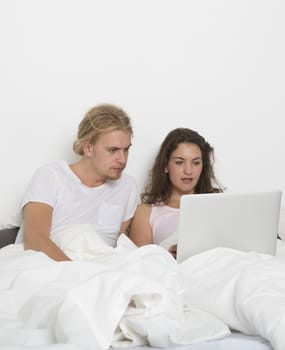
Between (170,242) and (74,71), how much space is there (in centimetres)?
89

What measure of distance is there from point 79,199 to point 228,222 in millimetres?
689

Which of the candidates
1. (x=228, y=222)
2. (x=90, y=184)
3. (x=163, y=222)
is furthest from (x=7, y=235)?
Answer: (x=228, y=222)

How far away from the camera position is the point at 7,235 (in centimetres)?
241

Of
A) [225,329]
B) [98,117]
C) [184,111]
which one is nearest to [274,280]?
[225,329]

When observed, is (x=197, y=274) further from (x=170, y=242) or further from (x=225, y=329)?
(x=170, y=242)

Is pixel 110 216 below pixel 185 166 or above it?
below

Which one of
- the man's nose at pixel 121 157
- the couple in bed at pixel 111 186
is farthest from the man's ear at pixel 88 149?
the man's nose at pixel 121 157

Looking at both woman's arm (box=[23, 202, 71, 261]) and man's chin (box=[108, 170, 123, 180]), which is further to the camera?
man's chin (box=[108, 170, 123, 180])

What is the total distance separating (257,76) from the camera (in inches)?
118

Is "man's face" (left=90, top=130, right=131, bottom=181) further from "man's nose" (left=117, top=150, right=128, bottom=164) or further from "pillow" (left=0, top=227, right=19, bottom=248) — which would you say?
"pillow" (left=0, top=227, right=19, bottom=248)

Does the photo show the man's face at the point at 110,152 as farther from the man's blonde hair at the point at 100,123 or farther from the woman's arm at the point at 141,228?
the woman's arm at the point at 141,228

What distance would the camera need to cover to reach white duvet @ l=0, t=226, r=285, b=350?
135 cm

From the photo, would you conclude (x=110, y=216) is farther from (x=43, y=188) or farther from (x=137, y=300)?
(x=137, y=300)

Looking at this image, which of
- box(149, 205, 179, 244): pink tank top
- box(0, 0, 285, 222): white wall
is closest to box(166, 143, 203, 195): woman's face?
box(149, 205, 179, 244): pink tank top
